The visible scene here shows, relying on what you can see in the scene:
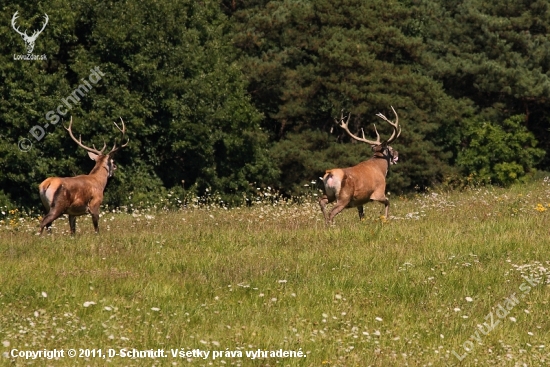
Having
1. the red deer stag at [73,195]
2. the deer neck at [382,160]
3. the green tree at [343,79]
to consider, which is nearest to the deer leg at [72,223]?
the red deer stag at [73,195]

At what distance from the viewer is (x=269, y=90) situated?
43688mm

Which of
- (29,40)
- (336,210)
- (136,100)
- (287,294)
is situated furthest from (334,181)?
(29,40)

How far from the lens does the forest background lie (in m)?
31.2

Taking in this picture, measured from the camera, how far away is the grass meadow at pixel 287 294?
9516 millimetres

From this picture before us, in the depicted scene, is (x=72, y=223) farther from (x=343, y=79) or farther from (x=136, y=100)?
(x=343, y=79)

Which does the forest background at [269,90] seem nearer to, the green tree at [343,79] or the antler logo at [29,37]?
the green tree at [343,79]

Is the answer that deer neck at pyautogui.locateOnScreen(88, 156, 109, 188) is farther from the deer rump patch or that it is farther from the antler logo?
the antler logo

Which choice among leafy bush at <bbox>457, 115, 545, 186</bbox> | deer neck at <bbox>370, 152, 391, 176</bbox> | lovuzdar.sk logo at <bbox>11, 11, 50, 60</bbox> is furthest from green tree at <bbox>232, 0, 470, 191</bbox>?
deer neck at <bbox>370, 152, 391, 176</bbox>

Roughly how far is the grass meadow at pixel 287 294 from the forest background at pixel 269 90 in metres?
14.7

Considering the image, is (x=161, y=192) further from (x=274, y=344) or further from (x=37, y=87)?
(x=274, y=344)

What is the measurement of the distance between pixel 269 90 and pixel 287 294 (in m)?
32.6

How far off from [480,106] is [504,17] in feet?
14.6

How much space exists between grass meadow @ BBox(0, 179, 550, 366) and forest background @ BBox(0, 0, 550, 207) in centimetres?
1473

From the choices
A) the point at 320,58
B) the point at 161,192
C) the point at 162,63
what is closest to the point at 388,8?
the point at 320,58
